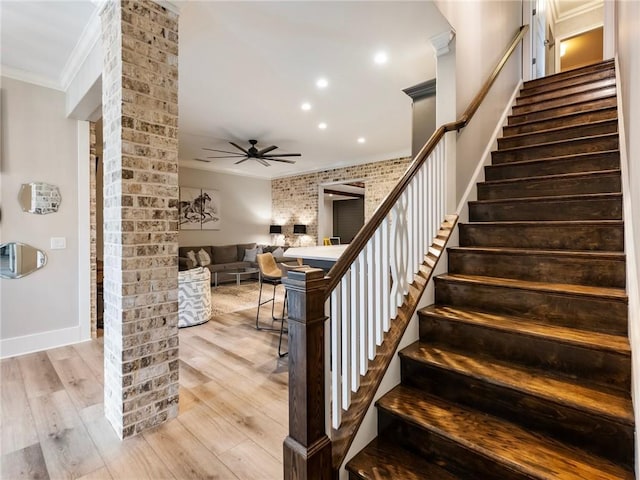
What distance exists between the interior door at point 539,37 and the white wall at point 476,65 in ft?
4.86

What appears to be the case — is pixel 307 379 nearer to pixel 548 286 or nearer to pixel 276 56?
pixel 548 286

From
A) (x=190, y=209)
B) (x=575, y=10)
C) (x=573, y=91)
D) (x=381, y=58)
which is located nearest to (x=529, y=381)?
(x=381, y=58)

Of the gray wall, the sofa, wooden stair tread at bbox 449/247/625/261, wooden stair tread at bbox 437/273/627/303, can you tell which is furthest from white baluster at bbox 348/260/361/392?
the sofa

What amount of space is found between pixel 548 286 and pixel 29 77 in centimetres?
492

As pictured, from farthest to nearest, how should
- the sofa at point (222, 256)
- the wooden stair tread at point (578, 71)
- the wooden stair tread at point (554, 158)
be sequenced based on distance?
the sofa at point (222, 256), the wooden stair tread at point (578, 71), the wooden stair tread at point (554, 158)

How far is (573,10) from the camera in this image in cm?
643

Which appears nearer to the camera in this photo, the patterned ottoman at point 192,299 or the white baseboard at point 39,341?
the white baseboard at point 39,341

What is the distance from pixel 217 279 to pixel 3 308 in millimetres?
4251

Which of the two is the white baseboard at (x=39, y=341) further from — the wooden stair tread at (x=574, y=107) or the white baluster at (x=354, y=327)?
the wooden stair tread at (x=574, y=107)

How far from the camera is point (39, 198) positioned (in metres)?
3.31

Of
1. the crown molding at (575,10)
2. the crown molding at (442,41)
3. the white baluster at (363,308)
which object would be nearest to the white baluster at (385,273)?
the white baluster at (363,308)

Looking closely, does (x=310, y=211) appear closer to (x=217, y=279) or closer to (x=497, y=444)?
(x=217, y=279)

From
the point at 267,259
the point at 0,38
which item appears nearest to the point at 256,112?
the point at 267,259

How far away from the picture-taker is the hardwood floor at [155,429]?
1.68m
